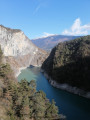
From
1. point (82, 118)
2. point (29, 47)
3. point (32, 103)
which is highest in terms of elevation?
point (29, 47)

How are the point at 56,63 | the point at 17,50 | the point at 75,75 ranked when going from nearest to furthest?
the point at 75,75 < the point at 56,63 < the point at 17,50

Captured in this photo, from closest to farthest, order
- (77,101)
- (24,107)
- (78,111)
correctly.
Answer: (24,107)
(78,111)
(77,101)

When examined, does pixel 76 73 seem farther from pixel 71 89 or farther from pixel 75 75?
pixel 71 89

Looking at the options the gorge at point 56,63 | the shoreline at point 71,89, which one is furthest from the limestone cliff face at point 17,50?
the shoreline at point 71,89

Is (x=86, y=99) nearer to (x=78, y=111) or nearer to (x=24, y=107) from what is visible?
(x=78, y=111)

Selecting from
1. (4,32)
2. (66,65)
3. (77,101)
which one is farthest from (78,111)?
(4,32)

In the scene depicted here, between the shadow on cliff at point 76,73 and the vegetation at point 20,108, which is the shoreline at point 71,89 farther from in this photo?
the vegetation at point 20,108

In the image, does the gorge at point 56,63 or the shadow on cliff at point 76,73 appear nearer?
the gorge at point 56,63

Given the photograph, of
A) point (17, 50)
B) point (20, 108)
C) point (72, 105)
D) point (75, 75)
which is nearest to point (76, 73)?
point (75, 75)
